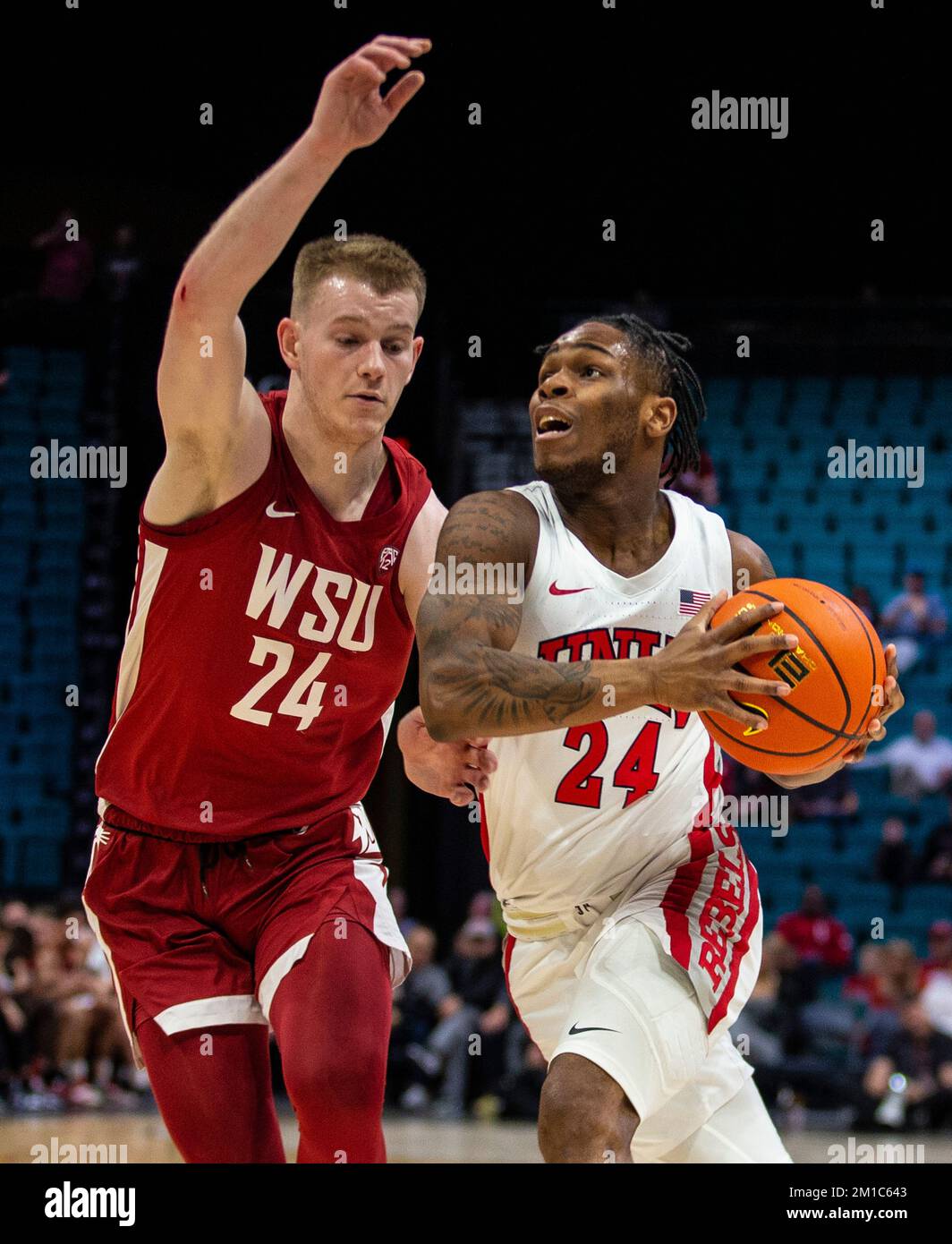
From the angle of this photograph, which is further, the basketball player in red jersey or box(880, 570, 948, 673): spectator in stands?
box(880, 570, 948, 673): spectator in stands

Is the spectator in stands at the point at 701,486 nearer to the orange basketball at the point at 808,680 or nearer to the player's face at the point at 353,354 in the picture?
the player's face at the point at 353,354

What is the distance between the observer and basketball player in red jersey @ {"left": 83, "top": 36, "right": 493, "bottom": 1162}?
359 centimetres

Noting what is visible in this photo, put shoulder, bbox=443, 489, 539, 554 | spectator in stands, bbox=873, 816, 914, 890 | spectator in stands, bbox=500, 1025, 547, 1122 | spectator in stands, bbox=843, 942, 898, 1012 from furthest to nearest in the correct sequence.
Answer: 1. spectator in stands, bbox=873, 816, 914, 890
2. spectator in stands, bbox=843, 942, 898, 1012
3. spectator in stands, bbox=500, 1025, 547, 1122
4. shoulder, bbox=443, 489, 539, 554

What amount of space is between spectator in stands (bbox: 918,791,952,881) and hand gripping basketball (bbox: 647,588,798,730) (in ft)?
28.5

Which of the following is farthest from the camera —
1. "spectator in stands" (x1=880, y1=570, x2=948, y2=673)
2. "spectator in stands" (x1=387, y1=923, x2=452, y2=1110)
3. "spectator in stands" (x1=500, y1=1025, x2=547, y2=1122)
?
"spectator in stands" (x1=880, y1=570, x2=948, y2=673)

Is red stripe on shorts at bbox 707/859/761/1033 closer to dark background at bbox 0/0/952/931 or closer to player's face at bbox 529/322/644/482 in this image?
player's face at bbox 529/322/644/482

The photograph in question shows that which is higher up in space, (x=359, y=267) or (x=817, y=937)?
(x=359, y=267)

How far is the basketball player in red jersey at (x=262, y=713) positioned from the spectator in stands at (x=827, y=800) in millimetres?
8425

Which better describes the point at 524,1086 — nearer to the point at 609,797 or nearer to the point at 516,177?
the point at 609,797

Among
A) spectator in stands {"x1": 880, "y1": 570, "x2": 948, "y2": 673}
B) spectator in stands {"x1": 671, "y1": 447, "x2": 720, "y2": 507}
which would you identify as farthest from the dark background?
spectator in stands {"x1": 880, "y1": 570, "x2": 948, "y2": 673}

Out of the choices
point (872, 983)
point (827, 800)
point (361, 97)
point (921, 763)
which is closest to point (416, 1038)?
point (872, 983)

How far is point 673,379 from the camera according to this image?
4238 mm

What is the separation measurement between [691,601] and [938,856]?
8210 mm
